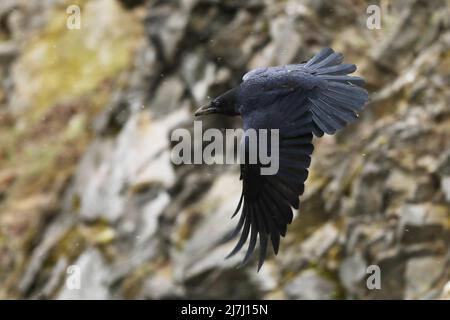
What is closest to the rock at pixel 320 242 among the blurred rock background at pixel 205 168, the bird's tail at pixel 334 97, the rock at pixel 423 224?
the blurred rock background at pixel 205 168

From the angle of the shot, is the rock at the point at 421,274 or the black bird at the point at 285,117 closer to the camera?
the black bird at the point at 285,117

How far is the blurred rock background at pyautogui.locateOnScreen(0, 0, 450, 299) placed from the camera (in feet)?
30.7

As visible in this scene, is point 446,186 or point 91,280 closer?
point 446,186

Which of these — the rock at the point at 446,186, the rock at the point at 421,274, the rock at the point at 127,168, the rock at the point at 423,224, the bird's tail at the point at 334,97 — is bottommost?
the rock at the point at 421,274

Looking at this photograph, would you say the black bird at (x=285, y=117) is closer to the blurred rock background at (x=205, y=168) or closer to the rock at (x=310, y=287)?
the blurred rock background at (x=205, y=168)

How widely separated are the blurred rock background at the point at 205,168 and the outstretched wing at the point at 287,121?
1.95 meters

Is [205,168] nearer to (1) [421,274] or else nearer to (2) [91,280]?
(2) [91,280]

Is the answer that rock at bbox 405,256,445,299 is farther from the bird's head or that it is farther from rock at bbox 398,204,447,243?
the bird's head

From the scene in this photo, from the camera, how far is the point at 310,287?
30.6ft

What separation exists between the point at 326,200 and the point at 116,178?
Result: 3489 mm

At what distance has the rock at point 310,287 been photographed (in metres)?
9.23

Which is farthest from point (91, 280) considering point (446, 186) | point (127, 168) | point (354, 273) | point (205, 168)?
point (446, 186)

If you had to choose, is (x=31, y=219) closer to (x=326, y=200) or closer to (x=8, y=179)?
(x=8, y=179)

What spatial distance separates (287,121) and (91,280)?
4873 millimetres
